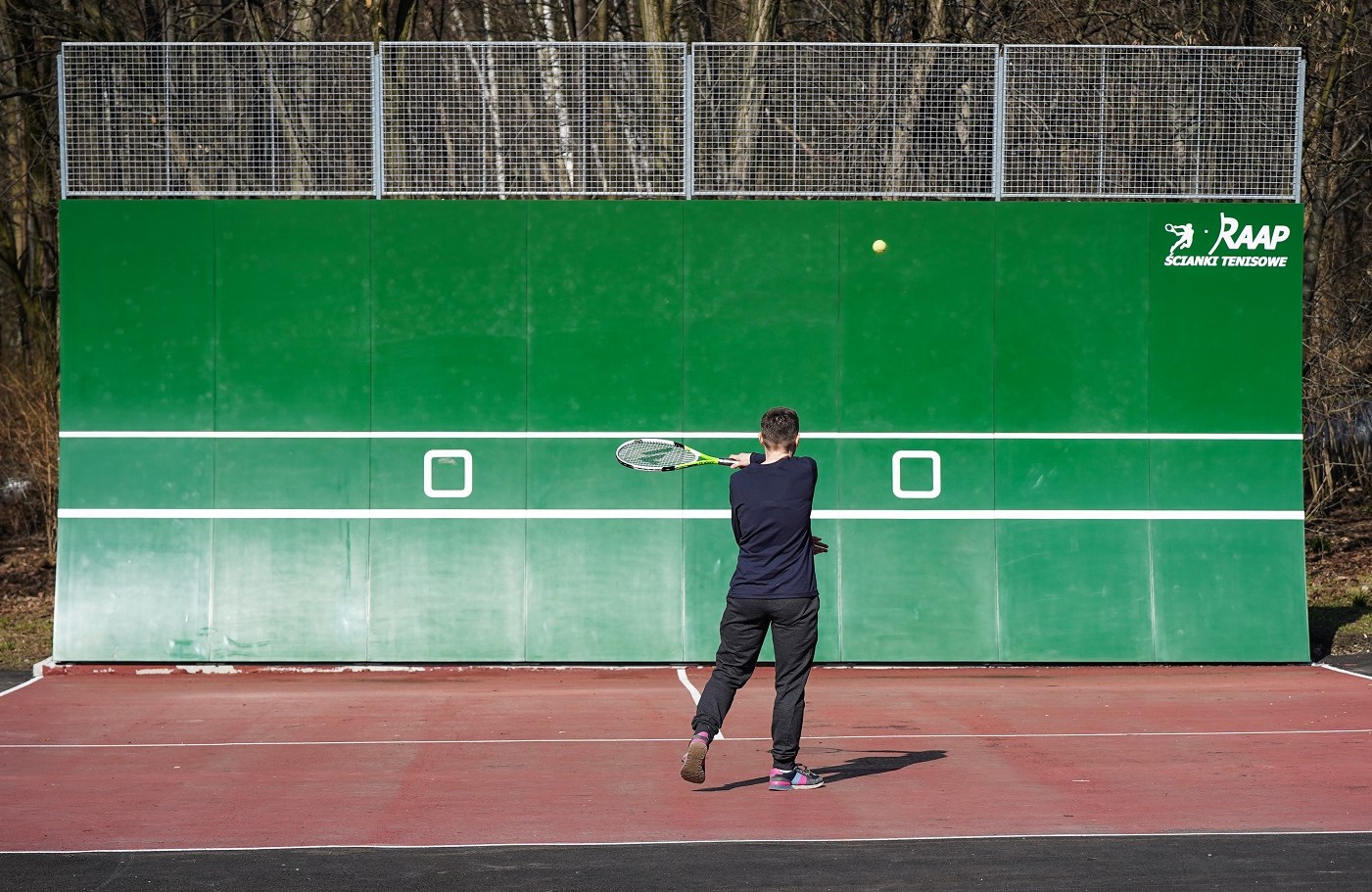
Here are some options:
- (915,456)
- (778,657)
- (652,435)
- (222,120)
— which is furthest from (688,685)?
(222,120)

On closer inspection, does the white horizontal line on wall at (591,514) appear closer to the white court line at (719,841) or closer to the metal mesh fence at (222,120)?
the metal mesh fence at (222,120)

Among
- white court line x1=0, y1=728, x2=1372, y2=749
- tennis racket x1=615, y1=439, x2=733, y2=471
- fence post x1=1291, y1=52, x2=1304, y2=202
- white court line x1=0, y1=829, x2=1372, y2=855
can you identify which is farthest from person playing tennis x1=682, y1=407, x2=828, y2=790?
fence post x1=1291, y1=52, x2=1304, y2=202

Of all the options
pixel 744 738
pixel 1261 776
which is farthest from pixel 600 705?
pixel 1261 776

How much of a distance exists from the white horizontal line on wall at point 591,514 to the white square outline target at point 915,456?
0.14 metres

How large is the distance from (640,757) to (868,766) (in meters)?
1.34

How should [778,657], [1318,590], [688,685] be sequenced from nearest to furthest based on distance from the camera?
1. [778,657]
2. [688,685]
3. [1318,590]

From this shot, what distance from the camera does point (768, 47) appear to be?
12.8m

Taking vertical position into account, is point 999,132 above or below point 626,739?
above

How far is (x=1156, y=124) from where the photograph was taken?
12836mm

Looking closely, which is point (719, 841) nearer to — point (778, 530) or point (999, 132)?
point (778, 530)

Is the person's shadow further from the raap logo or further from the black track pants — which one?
the raap logo

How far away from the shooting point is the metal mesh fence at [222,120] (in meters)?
12.6

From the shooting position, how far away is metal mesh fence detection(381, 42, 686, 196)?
1262 cm

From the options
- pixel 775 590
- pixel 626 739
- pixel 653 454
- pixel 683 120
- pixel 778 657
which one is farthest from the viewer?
pixel 683 120
